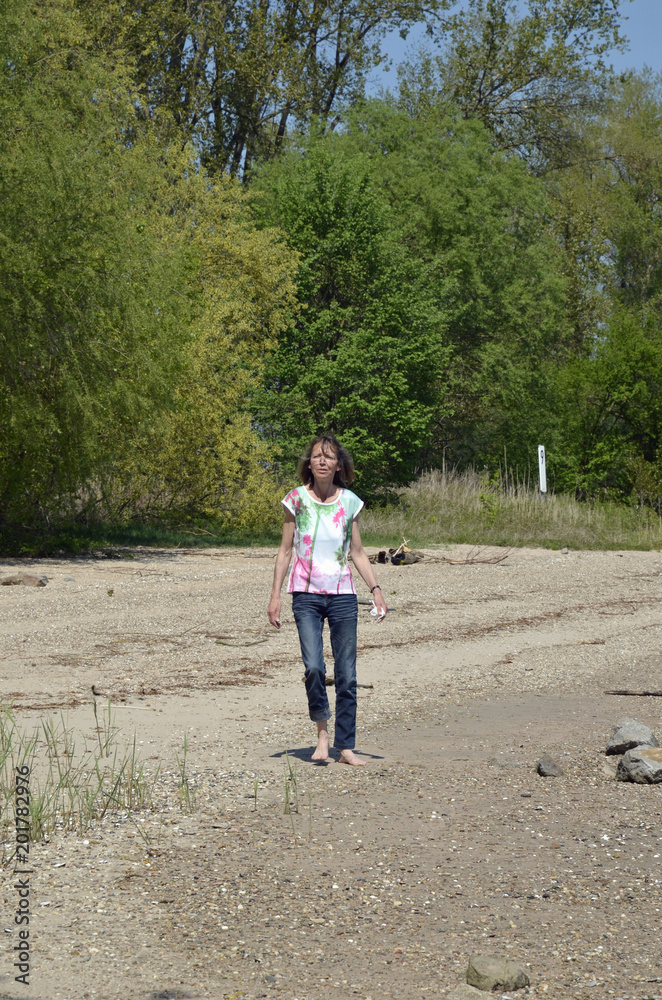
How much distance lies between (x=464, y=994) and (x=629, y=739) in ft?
12.5

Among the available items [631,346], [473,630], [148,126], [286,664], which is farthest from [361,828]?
[631,346]

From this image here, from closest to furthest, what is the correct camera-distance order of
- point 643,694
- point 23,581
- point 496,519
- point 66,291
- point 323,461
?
point 323,461 < point 643,694 < point 23,581 < point 66,291 < point 496,519

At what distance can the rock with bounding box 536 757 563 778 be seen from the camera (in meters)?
7.37

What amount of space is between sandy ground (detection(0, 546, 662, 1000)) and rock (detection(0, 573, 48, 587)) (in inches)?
155

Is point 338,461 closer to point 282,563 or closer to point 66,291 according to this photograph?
point 282,563

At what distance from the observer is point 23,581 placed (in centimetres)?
1720

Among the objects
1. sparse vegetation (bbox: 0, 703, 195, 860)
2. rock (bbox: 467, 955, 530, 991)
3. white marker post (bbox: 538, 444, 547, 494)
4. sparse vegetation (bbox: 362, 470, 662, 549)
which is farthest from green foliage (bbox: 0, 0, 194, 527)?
rock (bbox: 467, 955, 530, 991)

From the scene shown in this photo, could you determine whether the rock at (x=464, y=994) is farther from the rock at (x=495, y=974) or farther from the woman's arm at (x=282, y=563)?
the woman's arm at (x=282, y=563)

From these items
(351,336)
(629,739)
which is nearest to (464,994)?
(629,739)

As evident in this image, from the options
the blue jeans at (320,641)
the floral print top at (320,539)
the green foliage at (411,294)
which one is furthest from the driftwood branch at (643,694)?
the green foliage at (411,294)

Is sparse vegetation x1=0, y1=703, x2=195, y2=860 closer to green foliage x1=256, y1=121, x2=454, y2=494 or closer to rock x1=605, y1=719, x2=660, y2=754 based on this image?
rock x1=605, y1=719, x2=660, y2=754

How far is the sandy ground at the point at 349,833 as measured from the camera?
4535 millimetres

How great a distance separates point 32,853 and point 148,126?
2948 centimetres

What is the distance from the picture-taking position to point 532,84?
43594 mm
